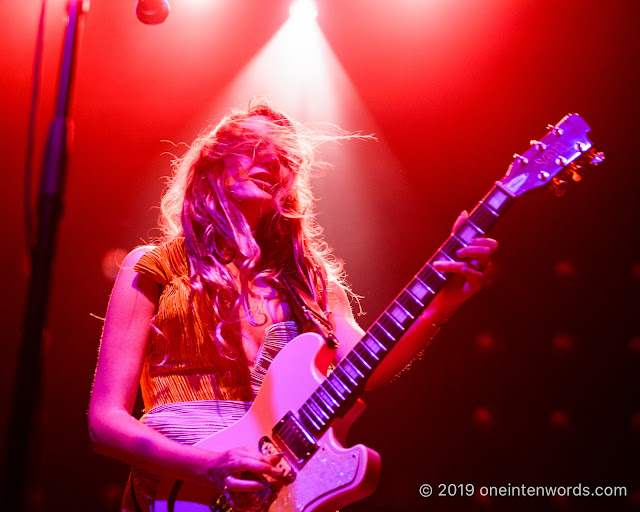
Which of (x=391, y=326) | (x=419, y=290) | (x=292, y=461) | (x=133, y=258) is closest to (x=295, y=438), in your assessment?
(x=292, y=461)

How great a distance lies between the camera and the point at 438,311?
6.15ft

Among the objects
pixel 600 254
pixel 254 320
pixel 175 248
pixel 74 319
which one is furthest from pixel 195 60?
pixel 600 254

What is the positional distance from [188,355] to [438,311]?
76cm

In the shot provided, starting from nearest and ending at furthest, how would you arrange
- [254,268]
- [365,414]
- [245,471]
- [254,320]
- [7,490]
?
[7,490] < [245,471] < [254,320] < [254,268] < [365,414]

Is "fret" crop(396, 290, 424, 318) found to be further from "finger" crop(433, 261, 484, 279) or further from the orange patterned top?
the orange patterned top

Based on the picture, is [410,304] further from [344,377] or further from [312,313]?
[312,313]

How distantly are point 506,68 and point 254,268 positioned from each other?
2.38m

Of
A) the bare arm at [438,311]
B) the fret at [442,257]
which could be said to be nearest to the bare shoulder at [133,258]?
the bare arm at [438,311]

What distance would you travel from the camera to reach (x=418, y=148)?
379 cm

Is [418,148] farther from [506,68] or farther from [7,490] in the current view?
[7,490]

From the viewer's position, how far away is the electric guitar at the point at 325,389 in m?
1.65

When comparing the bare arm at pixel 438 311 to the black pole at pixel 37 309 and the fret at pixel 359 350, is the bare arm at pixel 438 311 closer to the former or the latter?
the fret at pixel 359 350

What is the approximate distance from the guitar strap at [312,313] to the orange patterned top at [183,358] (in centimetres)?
25

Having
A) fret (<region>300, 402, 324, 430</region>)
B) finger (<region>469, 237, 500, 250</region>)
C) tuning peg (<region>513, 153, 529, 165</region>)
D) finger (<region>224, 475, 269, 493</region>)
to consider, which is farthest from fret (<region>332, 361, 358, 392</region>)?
tuning peg (<region>513, 153, 529, 165</region>)
